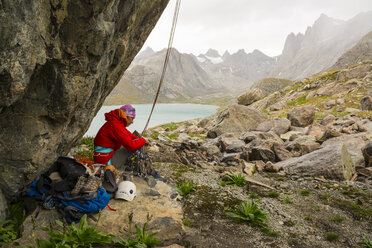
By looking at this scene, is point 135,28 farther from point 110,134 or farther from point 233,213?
point 233,213

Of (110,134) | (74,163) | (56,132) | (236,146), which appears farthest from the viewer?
(236,146)

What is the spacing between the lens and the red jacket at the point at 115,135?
7.43 m

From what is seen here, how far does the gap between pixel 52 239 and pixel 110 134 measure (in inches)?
142

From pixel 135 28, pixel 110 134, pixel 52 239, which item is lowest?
pixel 52 239

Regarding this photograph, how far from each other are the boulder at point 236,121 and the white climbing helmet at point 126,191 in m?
18.0

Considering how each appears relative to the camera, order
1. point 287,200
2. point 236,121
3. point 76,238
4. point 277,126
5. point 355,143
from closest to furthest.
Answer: point 76,238
point 287,200
point 355,143
point 277,126
point 236,121

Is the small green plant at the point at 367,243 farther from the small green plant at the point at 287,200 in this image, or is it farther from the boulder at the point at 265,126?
the boulder at the point at 265,126

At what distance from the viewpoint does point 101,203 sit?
598 cm

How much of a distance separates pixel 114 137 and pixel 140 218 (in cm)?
291

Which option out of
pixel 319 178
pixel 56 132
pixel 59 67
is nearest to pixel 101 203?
pixel 56 132

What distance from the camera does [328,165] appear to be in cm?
1098

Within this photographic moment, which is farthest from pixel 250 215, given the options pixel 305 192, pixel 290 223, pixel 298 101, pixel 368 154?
pixel 298 101

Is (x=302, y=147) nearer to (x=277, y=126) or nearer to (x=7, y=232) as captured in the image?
(x=277, y=126)

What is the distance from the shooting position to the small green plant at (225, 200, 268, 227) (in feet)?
22.3
